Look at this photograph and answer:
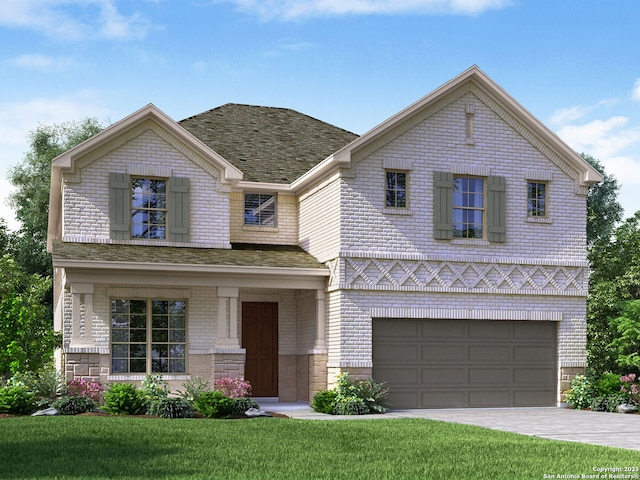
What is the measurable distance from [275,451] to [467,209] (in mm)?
11416

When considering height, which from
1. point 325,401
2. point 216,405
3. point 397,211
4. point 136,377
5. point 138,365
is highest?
point 397,211

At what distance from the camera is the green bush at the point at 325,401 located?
20.3 meters

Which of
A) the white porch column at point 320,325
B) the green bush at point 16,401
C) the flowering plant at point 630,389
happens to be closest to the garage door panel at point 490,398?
the flowering plant at point 630,389

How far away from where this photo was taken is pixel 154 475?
1087cm

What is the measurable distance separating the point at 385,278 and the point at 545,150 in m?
5.76

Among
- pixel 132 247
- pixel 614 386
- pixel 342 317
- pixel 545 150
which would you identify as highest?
pixel 545 150

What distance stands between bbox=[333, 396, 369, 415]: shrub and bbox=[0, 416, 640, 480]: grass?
3362 mm

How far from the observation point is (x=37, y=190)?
41.0 metres

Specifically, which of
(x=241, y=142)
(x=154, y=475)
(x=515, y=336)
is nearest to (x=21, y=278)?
(x=241, y=142)

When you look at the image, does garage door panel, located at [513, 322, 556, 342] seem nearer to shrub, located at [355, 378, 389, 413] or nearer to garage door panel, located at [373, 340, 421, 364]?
garage door panel, located at [373, 340, 421, 364]

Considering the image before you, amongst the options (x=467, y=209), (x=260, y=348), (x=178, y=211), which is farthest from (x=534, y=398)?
(x=178, y=211)

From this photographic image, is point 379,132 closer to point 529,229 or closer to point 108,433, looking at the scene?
point 529,229

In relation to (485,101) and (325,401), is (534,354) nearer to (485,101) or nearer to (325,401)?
(325,401)

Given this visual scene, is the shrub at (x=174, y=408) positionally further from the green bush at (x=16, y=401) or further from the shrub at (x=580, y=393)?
the shrub at (x=580, y=393)
